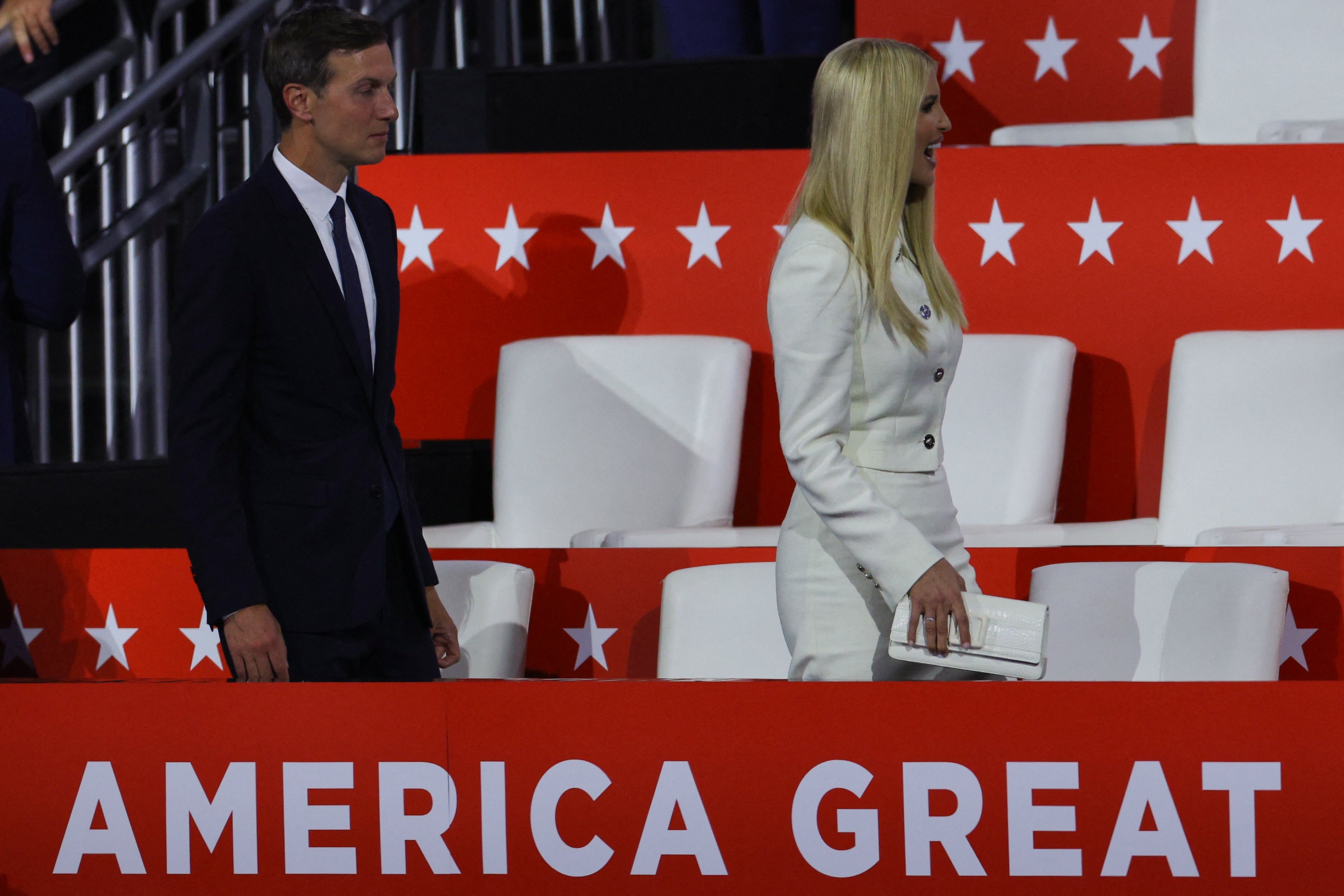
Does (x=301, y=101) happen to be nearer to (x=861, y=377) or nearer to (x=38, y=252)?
(x=861, y=377)

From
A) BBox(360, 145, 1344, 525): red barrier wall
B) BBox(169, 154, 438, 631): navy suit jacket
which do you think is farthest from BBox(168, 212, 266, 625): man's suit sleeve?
BBox(360, 145, 1344, 525): red barrier wall

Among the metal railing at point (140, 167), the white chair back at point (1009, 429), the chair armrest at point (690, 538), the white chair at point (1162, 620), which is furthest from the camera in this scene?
the metal railing at point (140, 167)

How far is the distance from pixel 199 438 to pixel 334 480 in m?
0.16

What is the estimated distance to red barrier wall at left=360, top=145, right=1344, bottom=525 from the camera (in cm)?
319

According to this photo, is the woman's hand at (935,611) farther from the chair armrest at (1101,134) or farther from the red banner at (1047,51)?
the red banner at (1047,51)

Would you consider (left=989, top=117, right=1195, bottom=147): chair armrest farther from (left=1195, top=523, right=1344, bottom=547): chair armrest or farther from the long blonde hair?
the long blonde hair

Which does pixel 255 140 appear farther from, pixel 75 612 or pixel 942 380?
pixel 942 380

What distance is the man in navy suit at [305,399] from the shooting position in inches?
70.4

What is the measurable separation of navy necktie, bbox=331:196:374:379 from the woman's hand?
704 mm

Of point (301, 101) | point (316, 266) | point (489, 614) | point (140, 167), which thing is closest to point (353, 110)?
point (301, 101)

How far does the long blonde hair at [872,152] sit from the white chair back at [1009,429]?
1404 mm

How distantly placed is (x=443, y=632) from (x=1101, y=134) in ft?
7.30

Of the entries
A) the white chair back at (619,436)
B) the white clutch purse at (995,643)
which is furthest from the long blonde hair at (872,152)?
the white chair back at (619,436)

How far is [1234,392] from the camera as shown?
2934 millimetres
